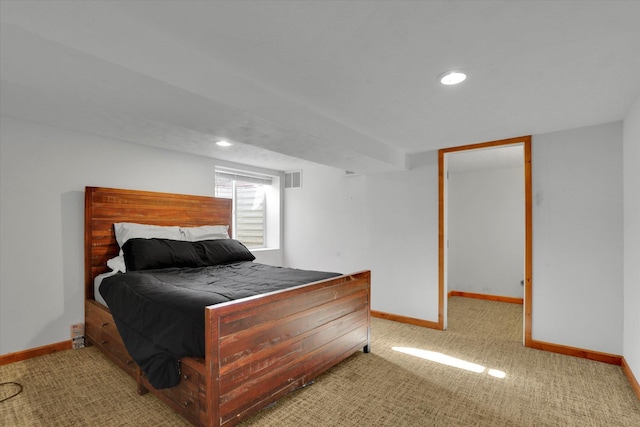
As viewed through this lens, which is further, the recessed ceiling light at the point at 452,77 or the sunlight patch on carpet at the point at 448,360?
the sunlight patch on carpet at the point at 448,360

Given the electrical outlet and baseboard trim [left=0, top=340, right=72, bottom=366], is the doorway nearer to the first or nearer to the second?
the electrical outlet

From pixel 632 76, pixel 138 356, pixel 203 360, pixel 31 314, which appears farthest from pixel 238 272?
pixel 632 76

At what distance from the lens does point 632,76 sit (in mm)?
1968

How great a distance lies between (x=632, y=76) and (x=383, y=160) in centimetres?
198

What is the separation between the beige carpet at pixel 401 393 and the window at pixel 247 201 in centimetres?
258

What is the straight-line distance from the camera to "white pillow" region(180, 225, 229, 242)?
3.72m

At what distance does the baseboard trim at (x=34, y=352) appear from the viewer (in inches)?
106

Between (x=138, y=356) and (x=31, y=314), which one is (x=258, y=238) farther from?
(x=138, y=356)

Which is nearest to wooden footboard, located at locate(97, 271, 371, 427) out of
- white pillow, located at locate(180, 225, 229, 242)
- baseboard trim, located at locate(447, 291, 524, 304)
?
white pillow, located at locate(180, 225, 229, 242)

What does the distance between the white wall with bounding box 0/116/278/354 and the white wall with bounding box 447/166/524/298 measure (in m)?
5.13

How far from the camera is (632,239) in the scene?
2.46 m

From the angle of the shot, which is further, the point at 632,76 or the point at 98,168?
the point at 98,168

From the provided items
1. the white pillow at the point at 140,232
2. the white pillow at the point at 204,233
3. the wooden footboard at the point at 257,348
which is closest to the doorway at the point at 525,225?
the wooden footboard at the point at 257,348

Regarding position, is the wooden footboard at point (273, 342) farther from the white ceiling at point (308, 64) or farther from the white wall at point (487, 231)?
the white wall at point (487, 231)
